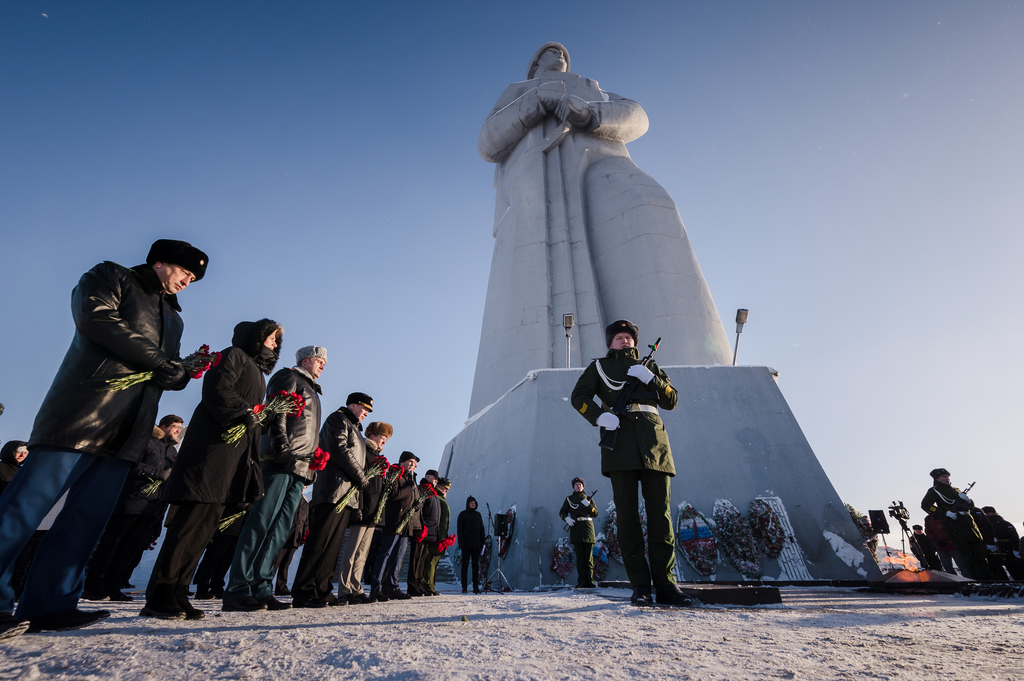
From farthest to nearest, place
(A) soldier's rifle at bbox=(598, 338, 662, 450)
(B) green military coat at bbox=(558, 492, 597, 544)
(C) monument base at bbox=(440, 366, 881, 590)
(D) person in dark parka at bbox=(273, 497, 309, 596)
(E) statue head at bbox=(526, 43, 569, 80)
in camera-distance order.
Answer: (E) statue head at bbox=(526, 43, 569, 80), (C) monument base at bbox=(440, 366, 881, 590), (B) green military coat at bbox=(558, 492, 597, 544), (D) person in dark parka at bbox=(273, 497, 309, 596), (A) soldier's rifle at bbox=(598, 338, 662, 450)

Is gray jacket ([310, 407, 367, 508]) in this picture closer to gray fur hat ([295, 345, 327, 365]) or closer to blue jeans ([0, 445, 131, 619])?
gray fur hat ([295, 345, 327, 365])

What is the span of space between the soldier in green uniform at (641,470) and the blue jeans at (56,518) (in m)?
2.68

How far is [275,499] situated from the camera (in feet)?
10.9

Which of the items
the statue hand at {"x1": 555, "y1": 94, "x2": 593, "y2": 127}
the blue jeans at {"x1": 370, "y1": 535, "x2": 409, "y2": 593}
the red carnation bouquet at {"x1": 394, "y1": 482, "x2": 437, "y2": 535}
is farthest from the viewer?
the statue hand at {"x1": 555, "y1": 94, "x2": 593, "y2": 127}

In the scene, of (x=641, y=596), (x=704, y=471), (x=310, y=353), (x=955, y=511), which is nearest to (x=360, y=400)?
(x=310, y=353)

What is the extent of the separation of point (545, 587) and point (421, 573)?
2878 millimetres

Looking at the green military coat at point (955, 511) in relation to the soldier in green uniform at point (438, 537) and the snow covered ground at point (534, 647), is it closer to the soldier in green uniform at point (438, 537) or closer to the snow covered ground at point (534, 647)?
the snow covered ground at point (534, 647)

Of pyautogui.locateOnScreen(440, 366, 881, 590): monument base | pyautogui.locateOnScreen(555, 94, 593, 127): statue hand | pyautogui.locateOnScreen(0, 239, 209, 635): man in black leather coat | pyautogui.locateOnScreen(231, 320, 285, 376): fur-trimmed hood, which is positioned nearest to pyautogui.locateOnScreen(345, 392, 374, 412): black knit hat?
pyautogui.locateOnScreen(231, 320, 285, 376): fur-trimmed hood

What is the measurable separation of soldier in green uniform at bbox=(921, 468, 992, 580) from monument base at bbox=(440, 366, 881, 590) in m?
1.34

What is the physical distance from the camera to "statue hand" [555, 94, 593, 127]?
1699 centimetres

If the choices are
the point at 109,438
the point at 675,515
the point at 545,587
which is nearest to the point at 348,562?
the point at 109,438

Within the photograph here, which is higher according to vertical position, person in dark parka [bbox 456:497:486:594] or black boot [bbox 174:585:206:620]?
person in dark parka [bbox 456:497:486:594]

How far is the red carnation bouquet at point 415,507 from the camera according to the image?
4621 mm

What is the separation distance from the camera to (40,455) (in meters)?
1.94
